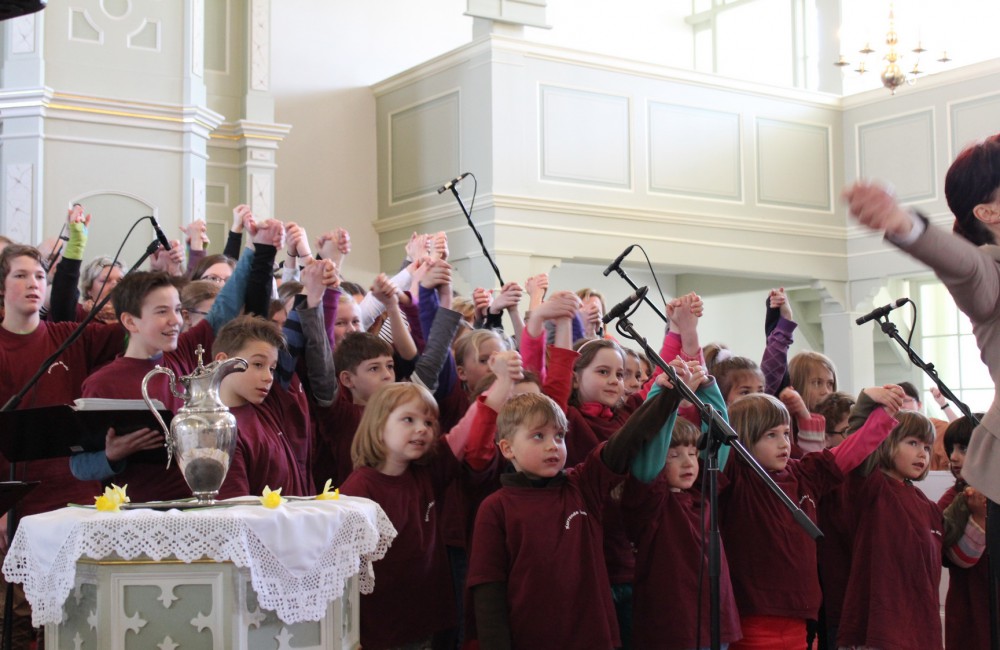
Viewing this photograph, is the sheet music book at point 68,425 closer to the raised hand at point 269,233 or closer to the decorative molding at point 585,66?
the raised hand at point 269,233

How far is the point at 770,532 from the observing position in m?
3.58

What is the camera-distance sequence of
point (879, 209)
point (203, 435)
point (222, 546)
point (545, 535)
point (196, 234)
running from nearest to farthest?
point (879, 209)
point (222, 546)
point (203, 435)
point (545, 535)
point (196, 234)

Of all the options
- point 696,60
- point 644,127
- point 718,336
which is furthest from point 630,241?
point 696,60

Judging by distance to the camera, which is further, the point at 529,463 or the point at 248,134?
the point at 248,134

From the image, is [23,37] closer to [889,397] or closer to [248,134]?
[248,134]

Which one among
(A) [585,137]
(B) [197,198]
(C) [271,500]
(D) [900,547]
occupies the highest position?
(A) [585,137]

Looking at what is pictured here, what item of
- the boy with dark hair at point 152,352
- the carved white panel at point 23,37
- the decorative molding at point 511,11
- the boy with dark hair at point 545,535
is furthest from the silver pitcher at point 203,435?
the decorative molding at point 511,11

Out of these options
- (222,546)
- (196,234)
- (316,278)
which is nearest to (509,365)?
(316,278)

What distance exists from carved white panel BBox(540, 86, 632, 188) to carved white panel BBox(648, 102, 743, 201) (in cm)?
31

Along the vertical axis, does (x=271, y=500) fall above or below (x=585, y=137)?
below

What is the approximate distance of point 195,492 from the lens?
2.74 meters

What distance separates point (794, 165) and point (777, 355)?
619cm

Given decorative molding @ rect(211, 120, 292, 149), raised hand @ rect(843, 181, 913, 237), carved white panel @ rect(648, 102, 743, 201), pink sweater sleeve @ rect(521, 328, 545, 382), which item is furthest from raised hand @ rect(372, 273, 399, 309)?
carved white panel @ rect(648, 102, 743, 201)

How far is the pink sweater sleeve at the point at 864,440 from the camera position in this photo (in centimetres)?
365
